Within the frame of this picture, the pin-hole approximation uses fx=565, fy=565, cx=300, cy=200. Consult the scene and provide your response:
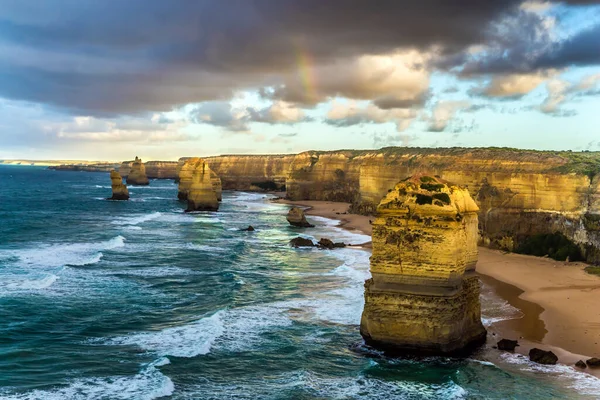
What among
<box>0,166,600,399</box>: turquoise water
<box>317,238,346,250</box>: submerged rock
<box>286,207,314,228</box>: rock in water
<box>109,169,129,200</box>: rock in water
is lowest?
<box>0,166,600,399</box>: turquoise water

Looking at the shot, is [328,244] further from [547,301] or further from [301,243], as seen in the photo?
[547,301]

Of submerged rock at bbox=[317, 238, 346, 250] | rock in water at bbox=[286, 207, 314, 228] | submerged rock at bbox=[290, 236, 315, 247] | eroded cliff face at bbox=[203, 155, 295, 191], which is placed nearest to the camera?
submerged rock at bbox=[317, 238, 346, 250]

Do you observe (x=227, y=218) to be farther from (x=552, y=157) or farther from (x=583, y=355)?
(x=583, y=355)

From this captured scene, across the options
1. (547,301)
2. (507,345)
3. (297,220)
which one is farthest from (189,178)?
(507,345)

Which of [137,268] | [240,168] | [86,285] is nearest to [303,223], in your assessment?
[137,268]

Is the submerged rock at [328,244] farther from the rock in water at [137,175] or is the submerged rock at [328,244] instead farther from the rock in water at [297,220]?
the rock in water at [137,175]

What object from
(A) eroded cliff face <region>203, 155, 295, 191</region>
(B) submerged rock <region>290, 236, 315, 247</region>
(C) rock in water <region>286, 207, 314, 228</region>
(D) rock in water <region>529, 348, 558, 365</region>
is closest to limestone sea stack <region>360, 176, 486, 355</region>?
(D) rock in water <region>529, 348, 558, 365</region>

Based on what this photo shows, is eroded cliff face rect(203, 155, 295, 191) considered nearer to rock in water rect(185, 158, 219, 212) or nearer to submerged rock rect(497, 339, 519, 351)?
rock in water rect(185, 158, 219, 212)
